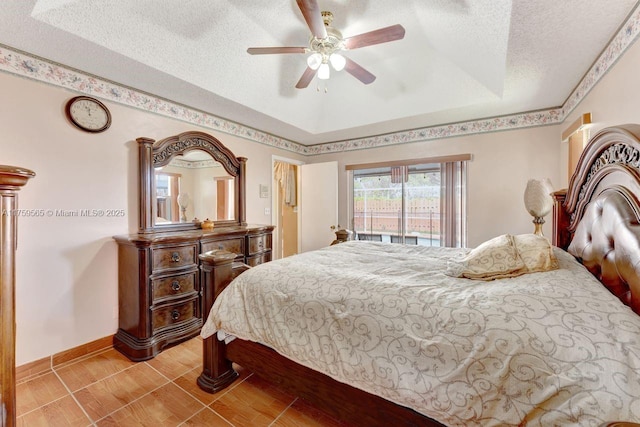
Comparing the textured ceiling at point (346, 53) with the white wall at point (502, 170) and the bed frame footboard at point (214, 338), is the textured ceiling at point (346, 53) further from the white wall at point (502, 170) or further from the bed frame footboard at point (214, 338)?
the bed frame footboard at point (214, 338)

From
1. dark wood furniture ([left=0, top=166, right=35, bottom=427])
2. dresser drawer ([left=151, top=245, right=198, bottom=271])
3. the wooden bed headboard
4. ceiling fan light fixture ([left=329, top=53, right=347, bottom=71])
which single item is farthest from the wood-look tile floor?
ceiling fan light fixture ([left=329, top=53, right=347, bottom=71])

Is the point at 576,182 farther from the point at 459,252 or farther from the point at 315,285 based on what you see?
the point at 315,285

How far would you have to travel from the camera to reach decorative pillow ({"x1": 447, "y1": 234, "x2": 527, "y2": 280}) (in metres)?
1.32

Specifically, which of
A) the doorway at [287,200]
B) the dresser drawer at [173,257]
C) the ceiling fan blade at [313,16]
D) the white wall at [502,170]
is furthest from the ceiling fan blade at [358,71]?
the doorway at [287,200]

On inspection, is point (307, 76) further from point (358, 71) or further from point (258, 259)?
point (258, 259)

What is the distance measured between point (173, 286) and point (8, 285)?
5.19 feet

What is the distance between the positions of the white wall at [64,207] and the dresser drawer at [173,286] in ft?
1.64

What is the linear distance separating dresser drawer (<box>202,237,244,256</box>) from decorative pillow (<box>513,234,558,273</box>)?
241cm

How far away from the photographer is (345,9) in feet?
6.74

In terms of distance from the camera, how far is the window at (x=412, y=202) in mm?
3711

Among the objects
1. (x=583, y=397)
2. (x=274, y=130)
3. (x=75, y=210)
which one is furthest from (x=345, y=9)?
(x=75, y=210)

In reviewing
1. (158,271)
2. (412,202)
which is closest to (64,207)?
(158,271)

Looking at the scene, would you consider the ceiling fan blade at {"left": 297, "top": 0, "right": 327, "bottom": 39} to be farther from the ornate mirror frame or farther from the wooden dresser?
the wooden dresser

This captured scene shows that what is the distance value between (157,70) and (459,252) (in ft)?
9.34
